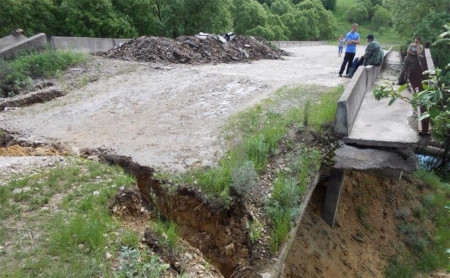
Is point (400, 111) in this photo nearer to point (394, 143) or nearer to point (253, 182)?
point (394, 143)

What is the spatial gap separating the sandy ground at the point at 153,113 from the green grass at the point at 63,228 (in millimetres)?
1216

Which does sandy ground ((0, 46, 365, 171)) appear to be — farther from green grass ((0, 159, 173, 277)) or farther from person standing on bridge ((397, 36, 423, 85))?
person standing on bridge ((397, 36, 423, 85))

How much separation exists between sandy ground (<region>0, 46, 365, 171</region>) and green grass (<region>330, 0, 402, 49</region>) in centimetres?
4866

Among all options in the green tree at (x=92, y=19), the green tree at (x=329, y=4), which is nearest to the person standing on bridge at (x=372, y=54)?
the green tree at (x=92, y=19)

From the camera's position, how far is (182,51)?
1457 cm

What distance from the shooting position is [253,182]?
5.12m

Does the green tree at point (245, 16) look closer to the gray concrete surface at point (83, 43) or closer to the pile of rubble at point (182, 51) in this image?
the pile of rubble at point (182, 51)

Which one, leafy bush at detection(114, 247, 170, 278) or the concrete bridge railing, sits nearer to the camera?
leafy bush at detection(114, 247, 170, 278)

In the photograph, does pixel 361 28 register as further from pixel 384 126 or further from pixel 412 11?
pixel 384 126

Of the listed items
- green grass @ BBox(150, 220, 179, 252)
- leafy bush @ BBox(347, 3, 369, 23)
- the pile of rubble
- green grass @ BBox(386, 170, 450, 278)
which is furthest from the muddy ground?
leafy bush @ BBox(347, 3, 369, 23)

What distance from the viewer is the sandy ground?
20.4 feet

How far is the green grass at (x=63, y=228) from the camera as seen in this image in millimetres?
3419

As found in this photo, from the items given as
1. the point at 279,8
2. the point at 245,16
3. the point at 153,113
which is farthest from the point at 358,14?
the point at 153,113

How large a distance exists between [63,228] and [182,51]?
455 inches
